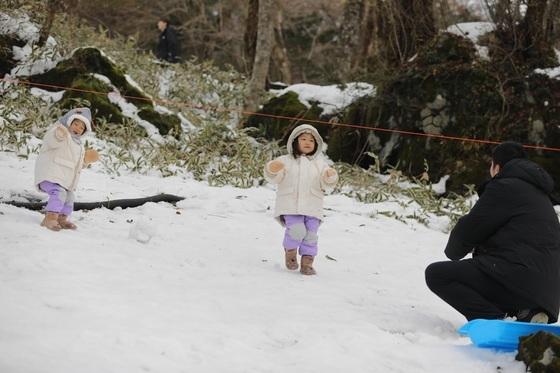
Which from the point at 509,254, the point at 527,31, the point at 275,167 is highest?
the point at 527,31

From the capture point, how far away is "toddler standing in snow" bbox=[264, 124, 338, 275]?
5559 mm

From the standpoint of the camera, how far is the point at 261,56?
1246 cm

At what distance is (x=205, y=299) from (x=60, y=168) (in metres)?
1.81

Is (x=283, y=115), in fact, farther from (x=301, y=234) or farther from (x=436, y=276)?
(x=436, y=276)

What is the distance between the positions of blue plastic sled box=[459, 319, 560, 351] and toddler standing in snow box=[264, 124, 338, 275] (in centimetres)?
179

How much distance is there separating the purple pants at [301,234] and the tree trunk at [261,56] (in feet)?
23.3

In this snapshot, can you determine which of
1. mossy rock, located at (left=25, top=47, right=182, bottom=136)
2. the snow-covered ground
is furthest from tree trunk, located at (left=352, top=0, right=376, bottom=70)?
the snow-covered ground

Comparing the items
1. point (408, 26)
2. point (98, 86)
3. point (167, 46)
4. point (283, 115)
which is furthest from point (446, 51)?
point (167, 46)

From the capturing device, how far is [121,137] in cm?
959

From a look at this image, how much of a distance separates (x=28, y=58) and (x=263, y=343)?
27.0ft

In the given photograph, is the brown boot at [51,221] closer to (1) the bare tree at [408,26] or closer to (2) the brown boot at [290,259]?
(2) the brown boot at [290,259]

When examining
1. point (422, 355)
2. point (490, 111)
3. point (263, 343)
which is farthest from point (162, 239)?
point (490, 111)

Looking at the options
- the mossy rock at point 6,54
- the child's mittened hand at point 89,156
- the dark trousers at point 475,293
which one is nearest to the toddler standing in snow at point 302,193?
the dark trousers at point 475,293

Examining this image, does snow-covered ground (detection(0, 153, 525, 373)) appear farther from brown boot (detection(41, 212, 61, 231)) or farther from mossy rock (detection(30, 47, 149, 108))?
mossy rock (detection(30, 47, 149, 108))
